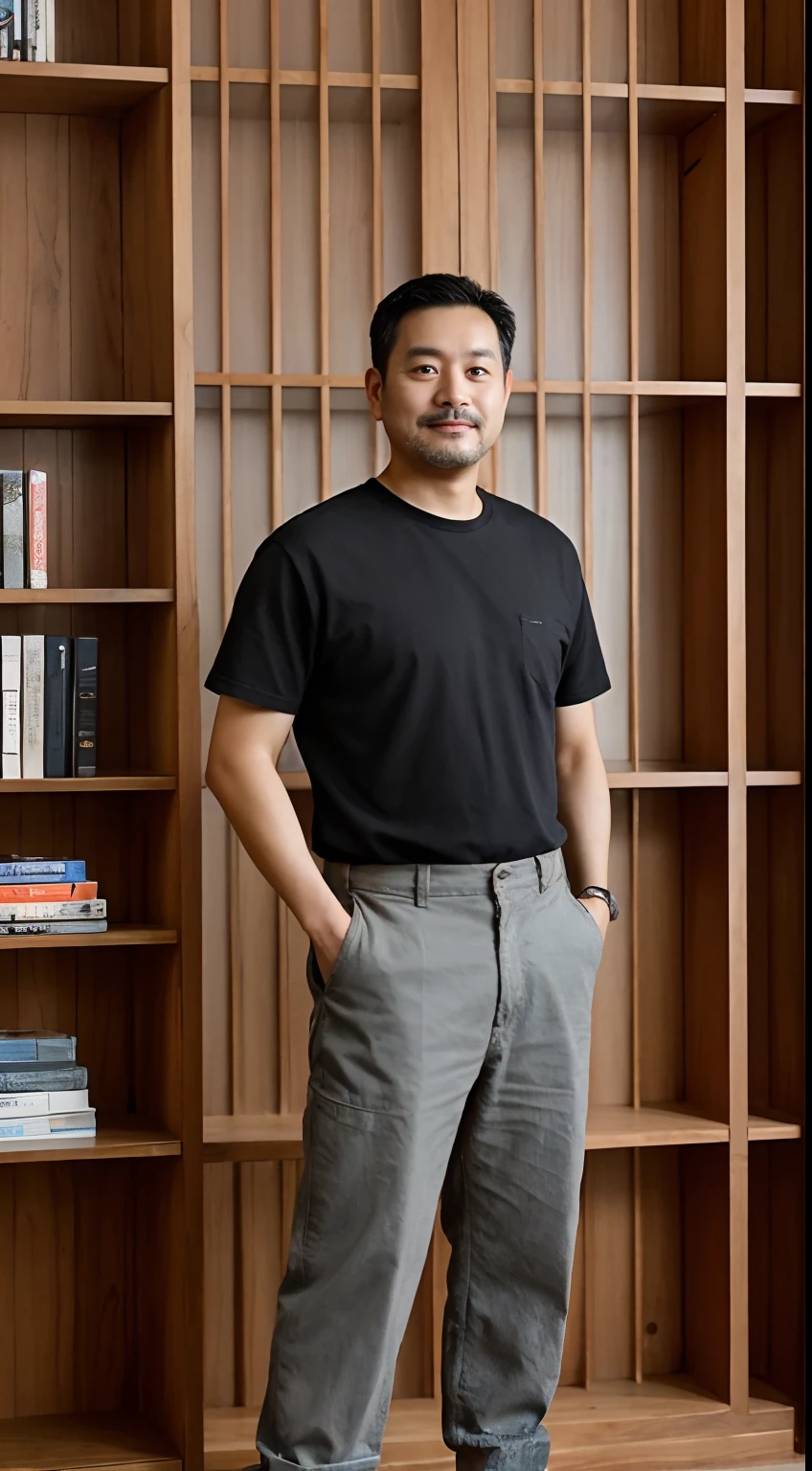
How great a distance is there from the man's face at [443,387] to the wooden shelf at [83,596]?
522 millimetres

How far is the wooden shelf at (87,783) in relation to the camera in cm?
234

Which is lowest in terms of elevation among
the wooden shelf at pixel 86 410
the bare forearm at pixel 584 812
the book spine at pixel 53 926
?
the book spine at pixel 53 926

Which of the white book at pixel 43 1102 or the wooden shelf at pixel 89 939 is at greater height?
the wooden shelf at pixel 89 939

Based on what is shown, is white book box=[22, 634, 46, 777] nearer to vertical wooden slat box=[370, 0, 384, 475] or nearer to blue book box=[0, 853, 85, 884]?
blue book box=[0, 853, 85, 884]

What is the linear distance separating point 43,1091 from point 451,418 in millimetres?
1258

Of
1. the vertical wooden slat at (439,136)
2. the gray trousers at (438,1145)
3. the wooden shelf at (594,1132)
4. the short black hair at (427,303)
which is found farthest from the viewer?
the vertical wooden slat at (439,136)

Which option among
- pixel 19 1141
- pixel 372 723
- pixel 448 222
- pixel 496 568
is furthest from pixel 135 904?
pixel 448 222

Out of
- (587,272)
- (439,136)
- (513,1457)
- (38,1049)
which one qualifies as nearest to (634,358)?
(587,272)

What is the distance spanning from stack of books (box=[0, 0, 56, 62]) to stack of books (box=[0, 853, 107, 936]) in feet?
4.32

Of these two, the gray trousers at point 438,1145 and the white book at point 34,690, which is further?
the white book at point 34,690

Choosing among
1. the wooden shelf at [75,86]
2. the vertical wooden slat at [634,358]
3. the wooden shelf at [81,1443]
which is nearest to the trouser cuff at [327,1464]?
the wooden shelf at [81,1443]

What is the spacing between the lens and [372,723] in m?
2.03

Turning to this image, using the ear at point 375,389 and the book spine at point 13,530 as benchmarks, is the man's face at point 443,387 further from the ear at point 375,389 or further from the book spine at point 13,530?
the book spine at point 13,530

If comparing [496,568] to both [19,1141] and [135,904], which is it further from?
[19,1141]
